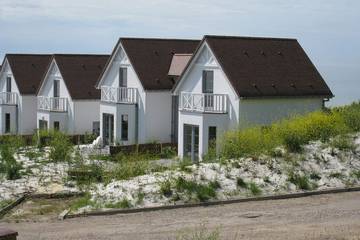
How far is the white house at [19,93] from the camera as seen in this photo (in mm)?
51625

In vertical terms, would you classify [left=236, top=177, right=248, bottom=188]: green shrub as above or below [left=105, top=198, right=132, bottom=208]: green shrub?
above

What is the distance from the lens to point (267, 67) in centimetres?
3512

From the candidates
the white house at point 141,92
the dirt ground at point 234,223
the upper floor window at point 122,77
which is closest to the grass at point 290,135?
the dirt ground at point 234,223

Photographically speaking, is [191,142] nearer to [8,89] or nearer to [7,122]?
[7,122]

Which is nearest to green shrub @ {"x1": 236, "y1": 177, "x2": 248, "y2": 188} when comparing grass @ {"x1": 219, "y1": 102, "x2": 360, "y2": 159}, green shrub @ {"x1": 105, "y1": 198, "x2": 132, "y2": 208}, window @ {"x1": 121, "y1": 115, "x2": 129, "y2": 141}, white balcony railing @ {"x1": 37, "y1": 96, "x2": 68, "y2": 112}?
grass @ {"x1": 219, "y1": 102, "x2": 360, "y2": 159}

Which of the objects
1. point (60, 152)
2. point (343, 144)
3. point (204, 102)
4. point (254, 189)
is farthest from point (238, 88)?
point (254, 189)

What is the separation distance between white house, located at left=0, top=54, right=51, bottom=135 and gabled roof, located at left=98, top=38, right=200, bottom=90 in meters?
12.7

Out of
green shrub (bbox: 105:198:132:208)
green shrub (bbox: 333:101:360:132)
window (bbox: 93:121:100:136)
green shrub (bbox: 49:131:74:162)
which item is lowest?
green shrub (bbox: 105:198:132:208)

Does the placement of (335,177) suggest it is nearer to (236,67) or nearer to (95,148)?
(236,67)

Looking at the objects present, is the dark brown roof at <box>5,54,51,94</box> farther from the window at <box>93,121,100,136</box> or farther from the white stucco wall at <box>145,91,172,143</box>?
the white stucco wall at <box>145,91,172,143</box>

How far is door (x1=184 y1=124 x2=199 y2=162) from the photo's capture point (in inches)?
1356

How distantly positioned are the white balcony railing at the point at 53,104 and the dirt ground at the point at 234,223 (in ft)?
95.1

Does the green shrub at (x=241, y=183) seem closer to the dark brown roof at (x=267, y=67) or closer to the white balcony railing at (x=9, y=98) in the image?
the dark brown roof at (x=267, y=67)

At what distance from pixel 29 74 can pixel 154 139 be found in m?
17.7
